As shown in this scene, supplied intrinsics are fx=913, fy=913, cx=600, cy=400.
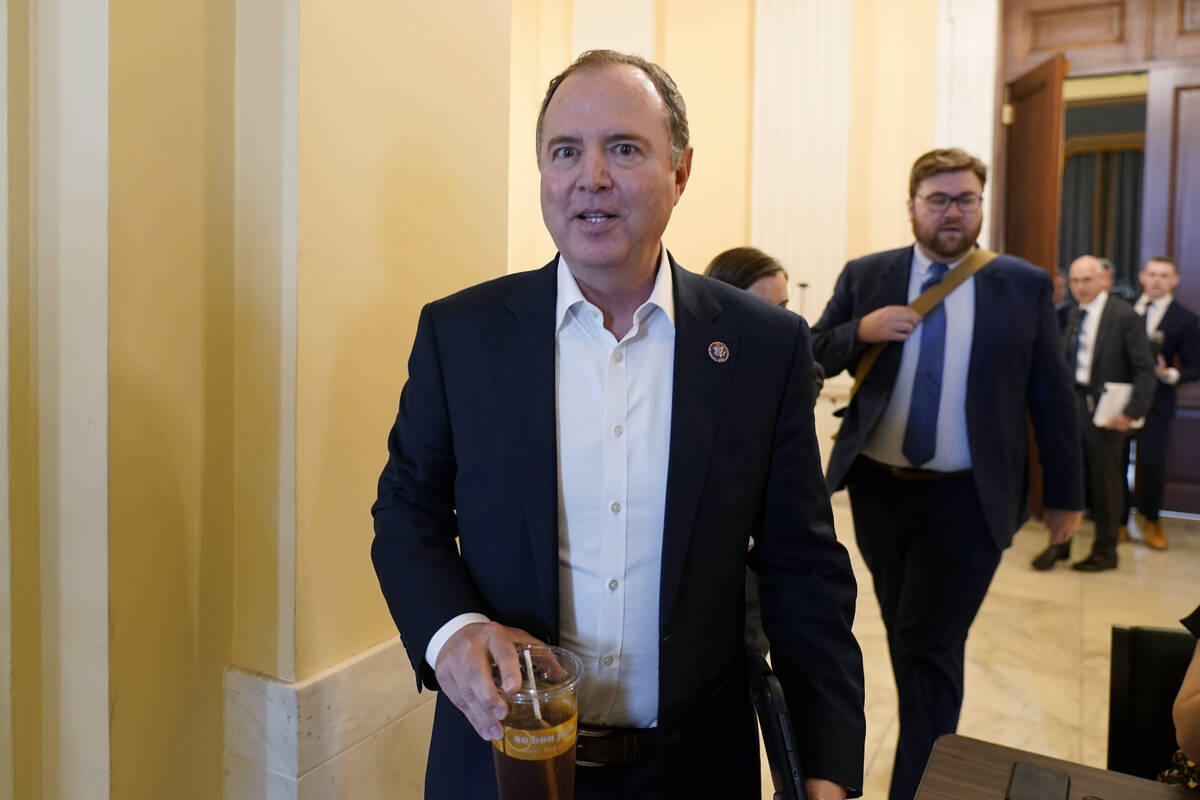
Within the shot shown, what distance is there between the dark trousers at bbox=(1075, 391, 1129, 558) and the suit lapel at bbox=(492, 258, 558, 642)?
561 centimetres

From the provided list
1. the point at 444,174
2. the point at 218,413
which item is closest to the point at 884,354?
the point at 444,174

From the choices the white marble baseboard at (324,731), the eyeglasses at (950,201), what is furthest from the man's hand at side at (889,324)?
the white marble baseboard at (324,731)

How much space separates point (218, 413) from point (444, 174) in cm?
74

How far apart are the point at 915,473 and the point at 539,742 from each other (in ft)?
6.90

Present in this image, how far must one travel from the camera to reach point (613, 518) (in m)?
1.41

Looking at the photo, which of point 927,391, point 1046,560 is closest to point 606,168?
point 927,391

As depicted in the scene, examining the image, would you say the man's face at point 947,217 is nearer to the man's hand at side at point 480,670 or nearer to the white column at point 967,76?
the man's hand at side at point 480,670

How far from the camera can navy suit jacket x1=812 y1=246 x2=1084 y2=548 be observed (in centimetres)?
280

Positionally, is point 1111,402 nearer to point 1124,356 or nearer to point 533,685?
point 1124,356

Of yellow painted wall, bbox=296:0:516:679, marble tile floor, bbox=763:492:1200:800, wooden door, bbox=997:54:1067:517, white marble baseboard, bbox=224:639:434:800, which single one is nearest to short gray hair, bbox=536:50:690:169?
yellow painted wall, bbox=296:0:516:679

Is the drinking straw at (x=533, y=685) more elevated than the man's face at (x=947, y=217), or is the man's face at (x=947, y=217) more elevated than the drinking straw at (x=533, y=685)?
the man's face at (x=947, y=217)

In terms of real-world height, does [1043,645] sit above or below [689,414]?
below

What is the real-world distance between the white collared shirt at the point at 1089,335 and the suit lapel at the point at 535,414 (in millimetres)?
5747

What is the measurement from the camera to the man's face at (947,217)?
2.83m
